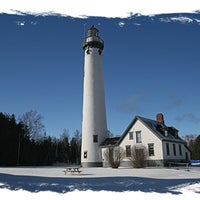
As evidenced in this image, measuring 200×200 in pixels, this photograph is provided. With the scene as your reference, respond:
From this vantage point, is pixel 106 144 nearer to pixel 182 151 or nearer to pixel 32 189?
pixel 182 151

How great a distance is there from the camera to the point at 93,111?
37.4 metres

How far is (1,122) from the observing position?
48.0m

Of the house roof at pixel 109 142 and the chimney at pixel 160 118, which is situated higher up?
the chimney at pixel 160 118

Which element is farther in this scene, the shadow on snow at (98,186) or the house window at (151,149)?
the house window at (151,149)

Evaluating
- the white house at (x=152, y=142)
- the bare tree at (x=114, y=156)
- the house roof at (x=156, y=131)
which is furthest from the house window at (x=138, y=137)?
the bare tree at (x=114, y=156)

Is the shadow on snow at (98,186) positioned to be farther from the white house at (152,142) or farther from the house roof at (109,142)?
the house roof at (109,142)

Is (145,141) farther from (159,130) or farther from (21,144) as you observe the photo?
(21,144)

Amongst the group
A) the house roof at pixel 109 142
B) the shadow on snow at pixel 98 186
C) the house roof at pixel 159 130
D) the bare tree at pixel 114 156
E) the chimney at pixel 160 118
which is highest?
the chimney at pixel 160 118

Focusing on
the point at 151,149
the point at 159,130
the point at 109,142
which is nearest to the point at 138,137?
the point at 151,149

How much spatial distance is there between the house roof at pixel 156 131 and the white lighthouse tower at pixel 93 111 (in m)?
1.58

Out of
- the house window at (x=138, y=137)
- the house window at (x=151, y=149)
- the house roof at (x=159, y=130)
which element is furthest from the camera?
the house window at (x=138, y=137)

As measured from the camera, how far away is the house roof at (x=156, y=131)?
1306 inches

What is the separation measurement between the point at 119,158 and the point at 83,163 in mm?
7436

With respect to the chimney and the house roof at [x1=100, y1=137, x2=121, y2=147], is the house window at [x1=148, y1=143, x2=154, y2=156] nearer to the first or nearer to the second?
the house roof at [x1=100, y1=137, x2=121, y2=147]
